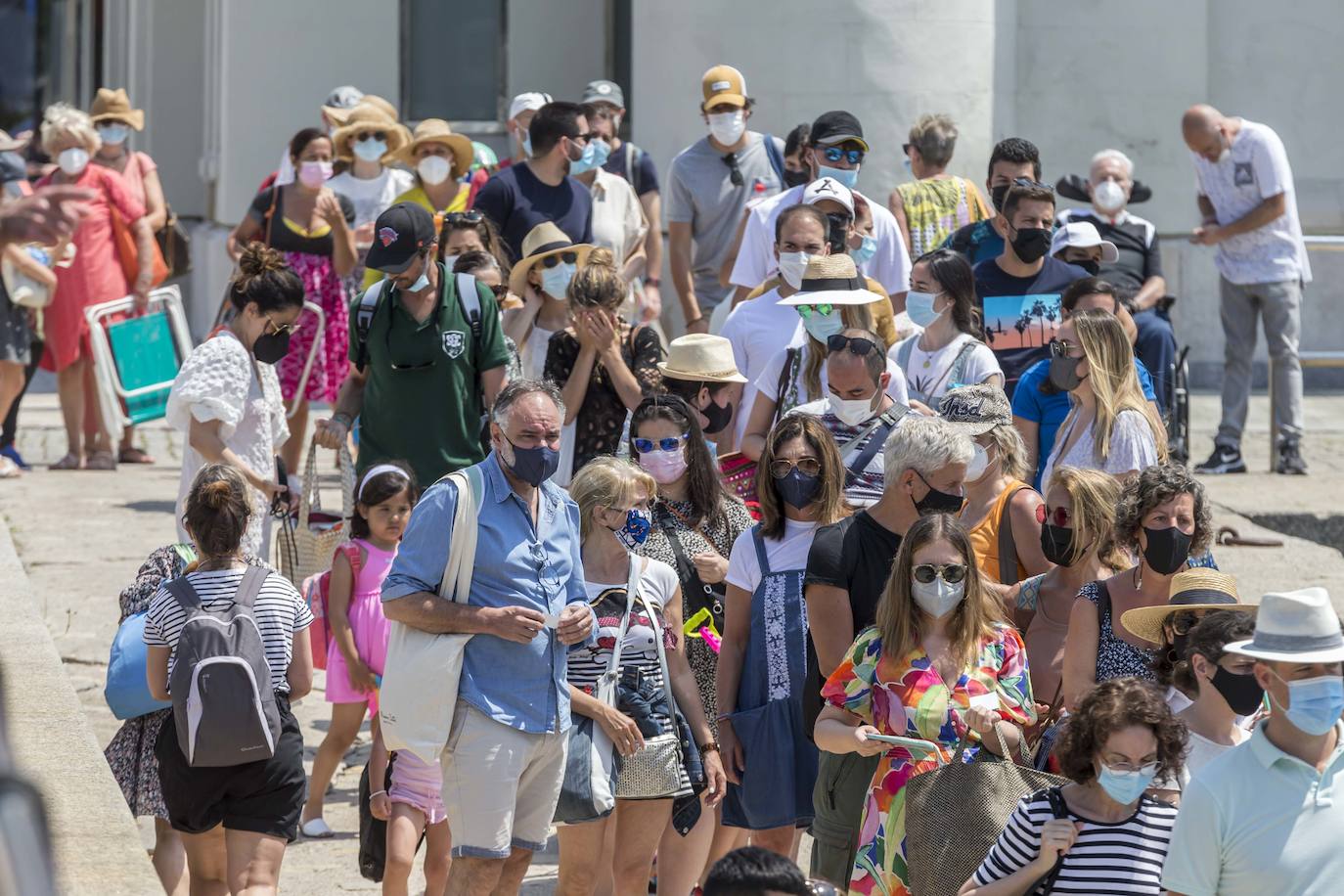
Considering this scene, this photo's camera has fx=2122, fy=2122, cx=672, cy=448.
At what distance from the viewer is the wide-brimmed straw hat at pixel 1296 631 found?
14.8 ft

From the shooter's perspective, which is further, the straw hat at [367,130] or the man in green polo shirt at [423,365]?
the straw hat at [367,130]

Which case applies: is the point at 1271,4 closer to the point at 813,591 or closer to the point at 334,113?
the point at 334,113

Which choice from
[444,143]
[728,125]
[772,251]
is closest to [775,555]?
[772,251]

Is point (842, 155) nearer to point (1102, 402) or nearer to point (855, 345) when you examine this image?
point (1102, 402)

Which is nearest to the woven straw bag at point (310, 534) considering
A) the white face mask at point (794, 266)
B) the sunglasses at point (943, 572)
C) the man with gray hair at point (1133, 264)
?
the white face mask at point (794, 266)

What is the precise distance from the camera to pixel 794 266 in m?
8.32

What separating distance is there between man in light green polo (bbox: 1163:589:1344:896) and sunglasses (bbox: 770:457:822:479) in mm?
2156

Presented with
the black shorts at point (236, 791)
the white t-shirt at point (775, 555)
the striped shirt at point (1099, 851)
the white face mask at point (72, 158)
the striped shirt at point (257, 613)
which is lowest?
the black shorts at point (236, 791)

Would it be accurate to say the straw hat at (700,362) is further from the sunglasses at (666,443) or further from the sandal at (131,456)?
the sandal at (131,456)

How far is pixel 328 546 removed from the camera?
27.9 ft

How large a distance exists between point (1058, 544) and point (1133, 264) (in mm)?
4548

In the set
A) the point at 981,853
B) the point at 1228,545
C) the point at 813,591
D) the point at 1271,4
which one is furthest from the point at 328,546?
the point at 1271,4

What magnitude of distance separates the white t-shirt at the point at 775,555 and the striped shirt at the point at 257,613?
4.39 ft

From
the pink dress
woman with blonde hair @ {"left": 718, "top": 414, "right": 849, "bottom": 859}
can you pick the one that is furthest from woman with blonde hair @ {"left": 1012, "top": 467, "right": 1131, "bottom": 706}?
the pink dress
